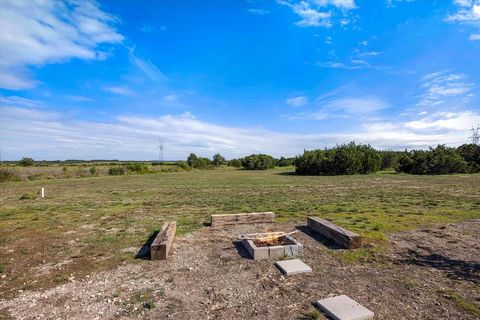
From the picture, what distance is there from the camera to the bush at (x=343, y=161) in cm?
4438

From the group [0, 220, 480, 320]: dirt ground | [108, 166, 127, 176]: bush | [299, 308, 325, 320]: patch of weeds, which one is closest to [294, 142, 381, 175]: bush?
[108, 166, 127, 176]: bush

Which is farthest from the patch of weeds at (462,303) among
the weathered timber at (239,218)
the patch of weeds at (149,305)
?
the weathered timber at (239,218)

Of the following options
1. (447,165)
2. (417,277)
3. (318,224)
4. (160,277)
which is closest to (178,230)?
(160,277)

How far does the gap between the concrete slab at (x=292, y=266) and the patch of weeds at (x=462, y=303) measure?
83.0 inches

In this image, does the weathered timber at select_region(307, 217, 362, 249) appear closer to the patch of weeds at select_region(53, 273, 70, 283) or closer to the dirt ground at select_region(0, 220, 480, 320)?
the dirt ground at select_region(0, 220, 480, 320)

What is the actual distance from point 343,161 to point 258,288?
42.7m

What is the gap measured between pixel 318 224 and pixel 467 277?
360 cm

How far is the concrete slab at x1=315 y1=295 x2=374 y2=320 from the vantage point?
12.1 feet

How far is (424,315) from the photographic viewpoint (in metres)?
3.82

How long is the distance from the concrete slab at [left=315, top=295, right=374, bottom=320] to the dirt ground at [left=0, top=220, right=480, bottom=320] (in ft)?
0.64

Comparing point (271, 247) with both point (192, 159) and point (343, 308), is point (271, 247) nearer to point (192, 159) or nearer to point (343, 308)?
point (343, 308)

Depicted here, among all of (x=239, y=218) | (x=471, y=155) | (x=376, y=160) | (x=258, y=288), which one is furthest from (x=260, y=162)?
(x=258, y=288)

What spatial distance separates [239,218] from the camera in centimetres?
938

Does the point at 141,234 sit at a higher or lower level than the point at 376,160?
lower
